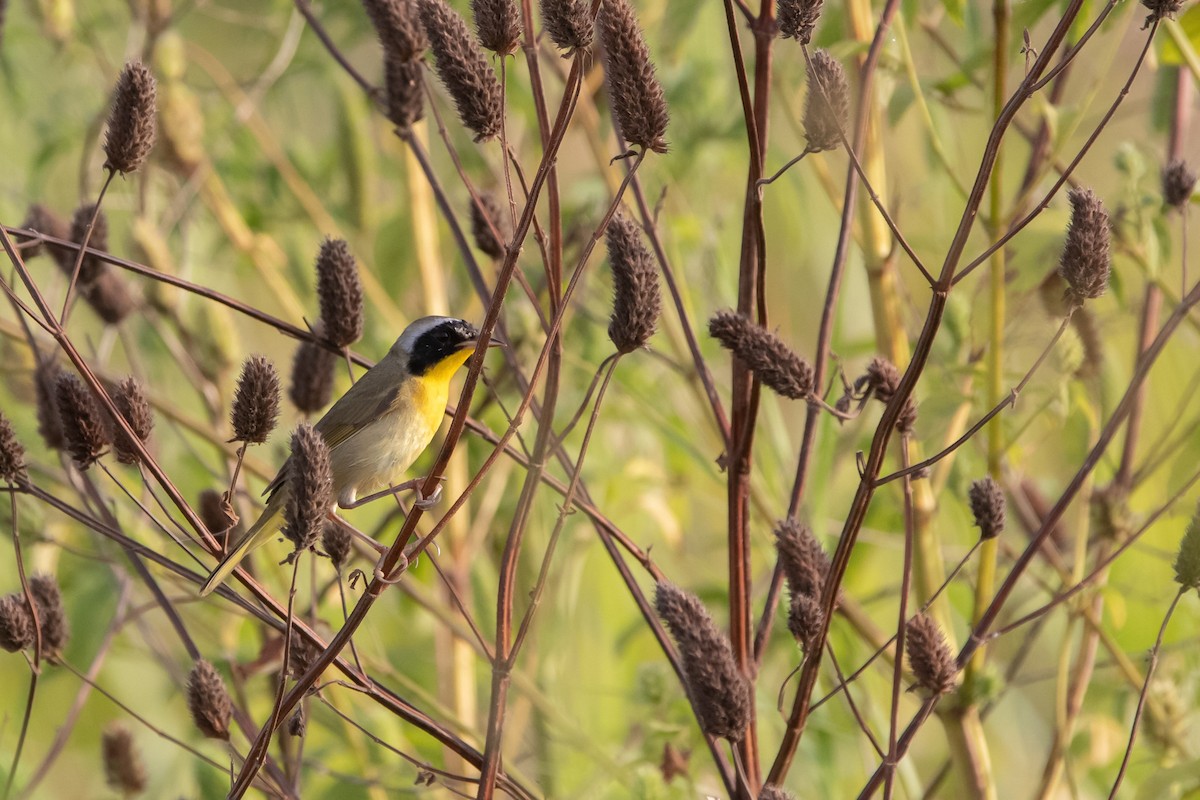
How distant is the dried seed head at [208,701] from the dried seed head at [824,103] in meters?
0.90

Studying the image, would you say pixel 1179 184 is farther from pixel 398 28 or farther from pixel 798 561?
pixel 398 28

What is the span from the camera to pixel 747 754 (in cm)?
163

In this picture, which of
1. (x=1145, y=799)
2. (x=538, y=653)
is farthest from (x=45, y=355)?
(x=1145, y=799)

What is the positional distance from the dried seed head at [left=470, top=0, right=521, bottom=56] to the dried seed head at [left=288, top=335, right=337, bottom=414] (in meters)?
0.61

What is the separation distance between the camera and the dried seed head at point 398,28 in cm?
163

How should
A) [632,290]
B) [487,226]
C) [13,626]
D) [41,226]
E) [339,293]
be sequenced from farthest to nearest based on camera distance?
[41,226] → [487,226] → [339,293] → [13,626] → [632,290]

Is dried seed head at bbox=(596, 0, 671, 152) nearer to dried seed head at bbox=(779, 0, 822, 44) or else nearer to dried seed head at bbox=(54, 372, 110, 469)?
dried seed head at bbox=(779, 0, 822, 44)

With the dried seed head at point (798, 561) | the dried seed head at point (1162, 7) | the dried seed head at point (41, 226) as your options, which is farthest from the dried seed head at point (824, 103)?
the dried seed head at point (41, 226)

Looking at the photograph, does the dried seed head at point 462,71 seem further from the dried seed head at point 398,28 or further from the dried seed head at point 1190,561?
the dried seed head at point 1190,561

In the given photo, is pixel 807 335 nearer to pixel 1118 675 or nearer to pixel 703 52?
pixel 703 52

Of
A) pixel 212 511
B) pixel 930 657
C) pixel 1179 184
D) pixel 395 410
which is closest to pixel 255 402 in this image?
pixel 212 511

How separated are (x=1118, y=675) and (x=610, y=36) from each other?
176cm

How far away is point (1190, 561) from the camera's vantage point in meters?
1.39

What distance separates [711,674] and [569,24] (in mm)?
679
